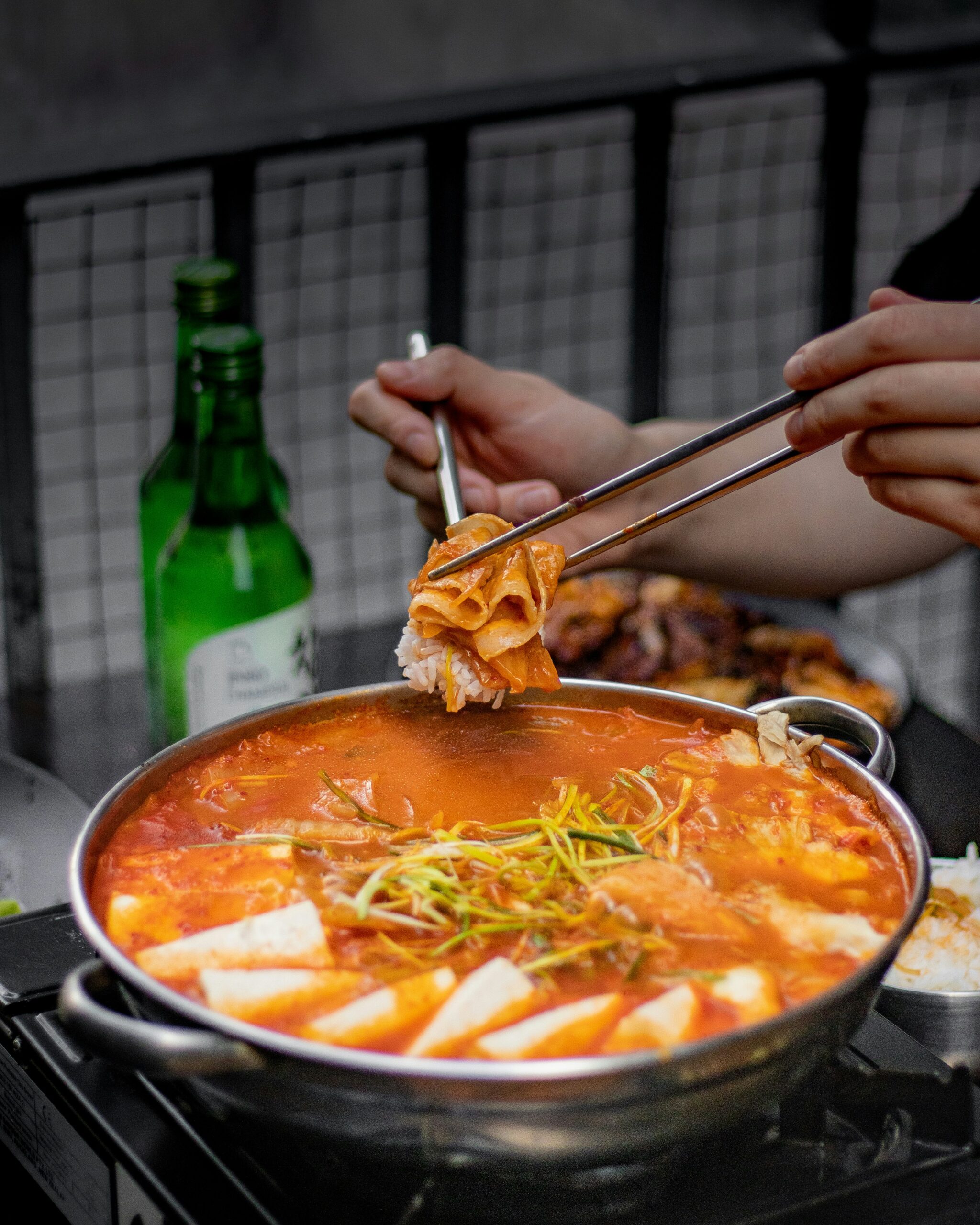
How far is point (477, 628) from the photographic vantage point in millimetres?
1301

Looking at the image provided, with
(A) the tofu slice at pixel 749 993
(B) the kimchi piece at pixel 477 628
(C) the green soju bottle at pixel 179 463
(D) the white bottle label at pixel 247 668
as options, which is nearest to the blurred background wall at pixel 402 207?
(C) the green soju bottle at pixel 179 463

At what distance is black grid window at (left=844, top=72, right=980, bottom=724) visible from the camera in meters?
3.06

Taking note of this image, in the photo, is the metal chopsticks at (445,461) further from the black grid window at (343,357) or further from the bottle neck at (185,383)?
the black grid window at (343,357)

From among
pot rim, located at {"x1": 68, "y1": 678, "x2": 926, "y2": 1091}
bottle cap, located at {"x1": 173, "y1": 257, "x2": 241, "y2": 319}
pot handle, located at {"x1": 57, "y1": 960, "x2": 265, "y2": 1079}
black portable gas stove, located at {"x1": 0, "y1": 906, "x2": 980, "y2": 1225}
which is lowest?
black portable gas stove, located at {"x1": 0, "y1": 906, "x2": 980, "y2": 1225}

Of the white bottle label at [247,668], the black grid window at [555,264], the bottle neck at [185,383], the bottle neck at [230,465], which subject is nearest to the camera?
the white bottle label at [247,668]

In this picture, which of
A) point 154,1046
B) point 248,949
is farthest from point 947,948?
point 154,1046

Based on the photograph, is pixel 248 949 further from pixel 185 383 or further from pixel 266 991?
pixel 185 383

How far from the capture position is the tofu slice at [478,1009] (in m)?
0.87

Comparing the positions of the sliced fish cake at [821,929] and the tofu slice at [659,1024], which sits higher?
the tofu slice at [659,1024]

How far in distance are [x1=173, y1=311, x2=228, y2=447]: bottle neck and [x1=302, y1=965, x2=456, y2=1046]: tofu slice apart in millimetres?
1218

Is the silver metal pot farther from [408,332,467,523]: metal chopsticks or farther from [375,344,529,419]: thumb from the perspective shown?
[375,344,529,419]: thumb

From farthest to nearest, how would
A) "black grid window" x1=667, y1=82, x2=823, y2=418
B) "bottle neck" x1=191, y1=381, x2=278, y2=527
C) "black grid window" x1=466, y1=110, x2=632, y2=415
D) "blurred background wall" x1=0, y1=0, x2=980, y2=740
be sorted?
"black grid window" x1=466, y1=110, x2=632, y2=415, "black grid window" x1=667, y1=82, x2=823, y2=418, "blurred background wall" x1=0, y1=0, x2=980, y2=740, "bottle neck" x1=191, y1=381, x2=278, y2=527

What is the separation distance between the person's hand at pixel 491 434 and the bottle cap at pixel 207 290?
0.22m

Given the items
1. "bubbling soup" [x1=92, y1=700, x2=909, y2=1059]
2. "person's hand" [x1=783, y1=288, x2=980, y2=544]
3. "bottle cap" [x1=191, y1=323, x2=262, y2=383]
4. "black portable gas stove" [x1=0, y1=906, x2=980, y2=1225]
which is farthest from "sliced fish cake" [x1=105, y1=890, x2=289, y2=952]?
"bottle cap" [x1=191, y1=323, x2=262, y2=383]
